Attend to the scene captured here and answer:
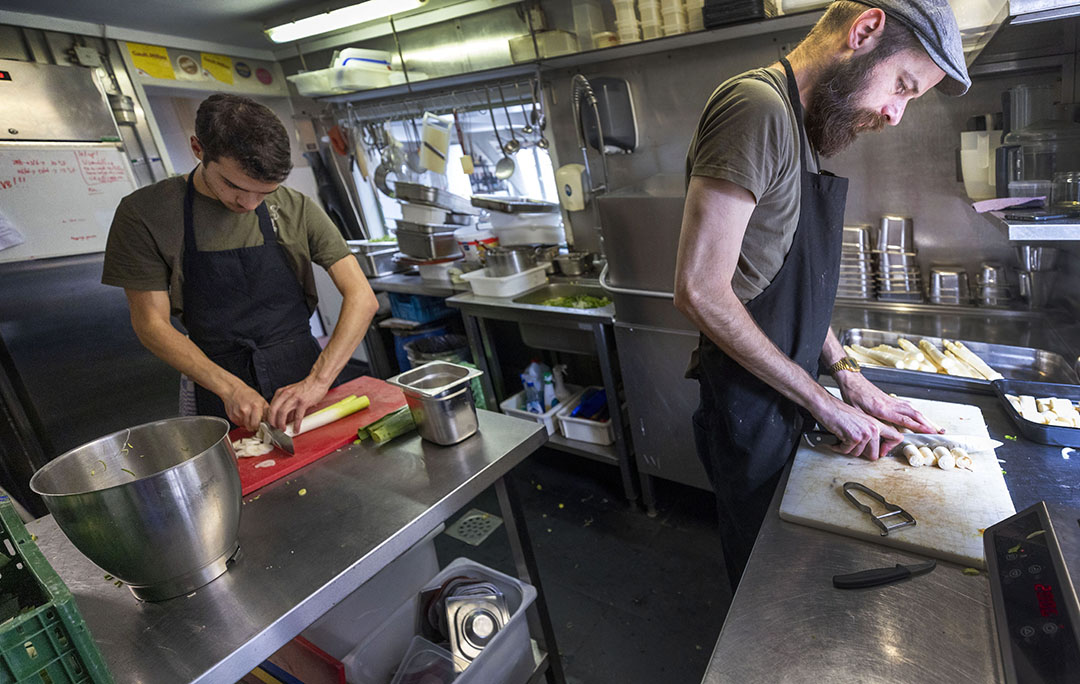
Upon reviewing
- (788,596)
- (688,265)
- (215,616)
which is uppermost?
(688,265)

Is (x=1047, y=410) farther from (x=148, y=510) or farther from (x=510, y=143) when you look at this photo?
(x=510, y=143)

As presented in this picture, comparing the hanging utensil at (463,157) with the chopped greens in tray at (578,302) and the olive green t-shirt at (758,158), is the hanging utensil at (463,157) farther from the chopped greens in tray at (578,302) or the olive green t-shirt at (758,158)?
the olive green t-shirt at (758,158)

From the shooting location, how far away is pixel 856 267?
241 centimetres

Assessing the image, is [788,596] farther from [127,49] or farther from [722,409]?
[127,49]

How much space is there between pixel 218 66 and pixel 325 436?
3.91 m

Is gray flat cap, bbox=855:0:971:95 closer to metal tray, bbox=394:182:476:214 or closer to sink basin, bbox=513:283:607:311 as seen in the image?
sink basin, bbox=513:283:607:311

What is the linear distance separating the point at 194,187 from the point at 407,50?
8.31 feet

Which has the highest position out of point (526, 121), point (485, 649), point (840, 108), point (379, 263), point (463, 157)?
point (526, 121)

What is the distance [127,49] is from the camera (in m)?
3.57

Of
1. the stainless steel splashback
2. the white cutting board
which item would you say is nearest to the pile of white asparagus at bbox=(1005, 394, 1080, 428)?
the white cutting board

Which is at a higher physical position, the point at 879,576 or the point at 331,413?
the point at 331,413

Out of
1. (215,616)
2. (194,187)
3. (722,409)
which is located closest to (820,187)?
(722,409)

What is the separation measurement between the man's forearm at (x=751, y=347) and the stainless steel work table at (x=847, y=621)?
0.99 ft

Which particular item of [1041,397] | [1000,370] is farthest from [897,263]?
[1041,397]
